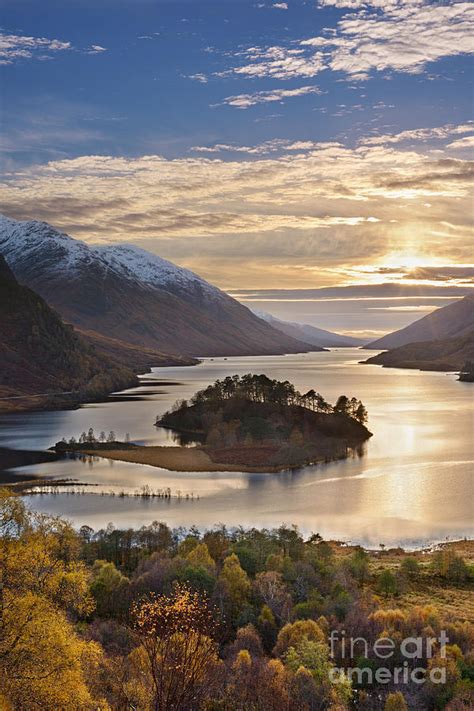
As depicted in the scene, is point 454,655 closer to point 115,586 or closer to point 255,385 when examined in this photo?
point 115,586

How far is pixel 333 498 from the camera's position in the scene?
284 ft

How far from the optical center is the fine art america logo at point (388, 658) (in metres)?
31.2

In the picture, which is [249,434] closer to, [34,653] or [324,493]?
[324,493]

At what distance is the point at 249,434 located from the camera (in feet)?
403

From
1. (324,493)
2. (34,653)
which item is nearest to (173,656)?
(34,653)

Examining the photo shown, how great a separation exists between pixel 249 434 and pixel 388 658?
3523 inches

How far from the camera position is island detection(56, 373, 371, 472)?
112125mm

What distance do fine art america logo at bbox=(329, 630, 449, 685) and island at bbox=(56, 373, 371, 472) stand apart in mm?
70987

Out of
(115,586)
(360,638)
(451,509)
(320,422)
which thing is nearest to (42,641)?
(360,638)

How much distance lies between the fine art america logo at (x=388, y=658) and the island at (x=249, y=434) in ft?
233

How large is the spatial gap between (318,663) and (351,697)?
2.07 m

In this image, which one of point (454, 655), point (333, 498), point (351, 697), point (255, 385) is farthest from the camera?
point (255, 385)

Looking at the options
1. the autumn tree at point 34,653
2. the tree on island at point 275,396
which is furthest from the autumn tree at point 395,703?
the tree on island at point 275,396

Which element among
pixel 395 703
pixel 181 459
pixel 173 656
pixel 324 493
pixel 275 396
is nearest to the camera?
pixel 173 656
